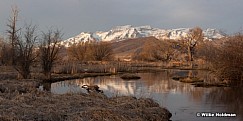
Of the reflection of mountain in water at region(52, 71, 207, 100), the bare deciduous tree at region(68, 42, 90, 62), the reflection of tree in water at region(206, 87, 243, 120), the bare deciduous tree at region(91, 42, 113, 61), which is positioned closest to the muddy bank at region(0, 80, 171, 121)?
the reflection of tree in water at region(206, 87, 243, 120)

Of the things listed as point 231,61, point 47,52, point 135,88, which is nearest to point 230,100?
point 135,88

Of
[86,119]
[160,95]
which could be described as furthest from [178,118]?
[160,95]

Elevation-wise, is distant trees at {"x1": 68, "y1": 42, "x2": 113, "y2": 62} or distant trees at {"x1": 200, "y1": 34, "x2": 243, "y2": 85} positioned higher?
distant trees at {"x1": 68, "y1": 42, "x2": 113, "y2": 62}

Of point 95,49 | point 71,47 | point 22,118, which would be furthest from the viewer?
point 71,47

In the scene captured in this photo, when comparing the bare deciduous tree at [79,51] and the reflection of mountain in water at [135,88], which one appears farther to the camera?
the bare deciduous tree at [79,51]

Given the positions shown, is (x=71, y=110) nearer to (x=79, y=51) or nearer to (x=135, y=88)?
(x=135, y=88)

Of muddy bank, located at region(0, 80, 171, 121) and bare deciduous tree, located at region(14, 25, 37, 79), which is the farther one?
bare deciduous tree, located at region(14, 25, 37, 79)

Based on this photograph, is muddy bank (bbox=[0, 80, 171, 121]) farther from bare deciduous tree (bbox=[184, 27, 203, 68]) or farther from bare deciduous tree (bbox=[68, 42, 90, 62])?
bare deciduous tree (bbox=[184, 27, 203, 68])

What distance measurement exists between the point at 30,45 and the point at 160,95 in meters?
16.0

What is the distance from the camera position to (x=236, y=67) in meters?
28.7

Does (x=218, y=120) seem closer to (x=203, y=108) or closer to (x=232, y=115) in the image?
(x=232, y=115)

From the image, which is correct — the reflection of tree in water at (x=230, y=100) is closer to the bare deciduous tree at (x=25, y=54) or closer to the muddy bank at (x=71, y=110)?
the muddy bank at (x=71, y=110)

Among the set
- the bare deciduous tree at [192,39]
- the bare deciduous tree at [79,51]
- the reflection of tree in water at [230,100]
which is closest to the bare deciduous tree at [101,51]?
the bare deciduous tree at [79,51]

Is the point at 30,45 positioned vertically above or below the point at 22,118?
above
